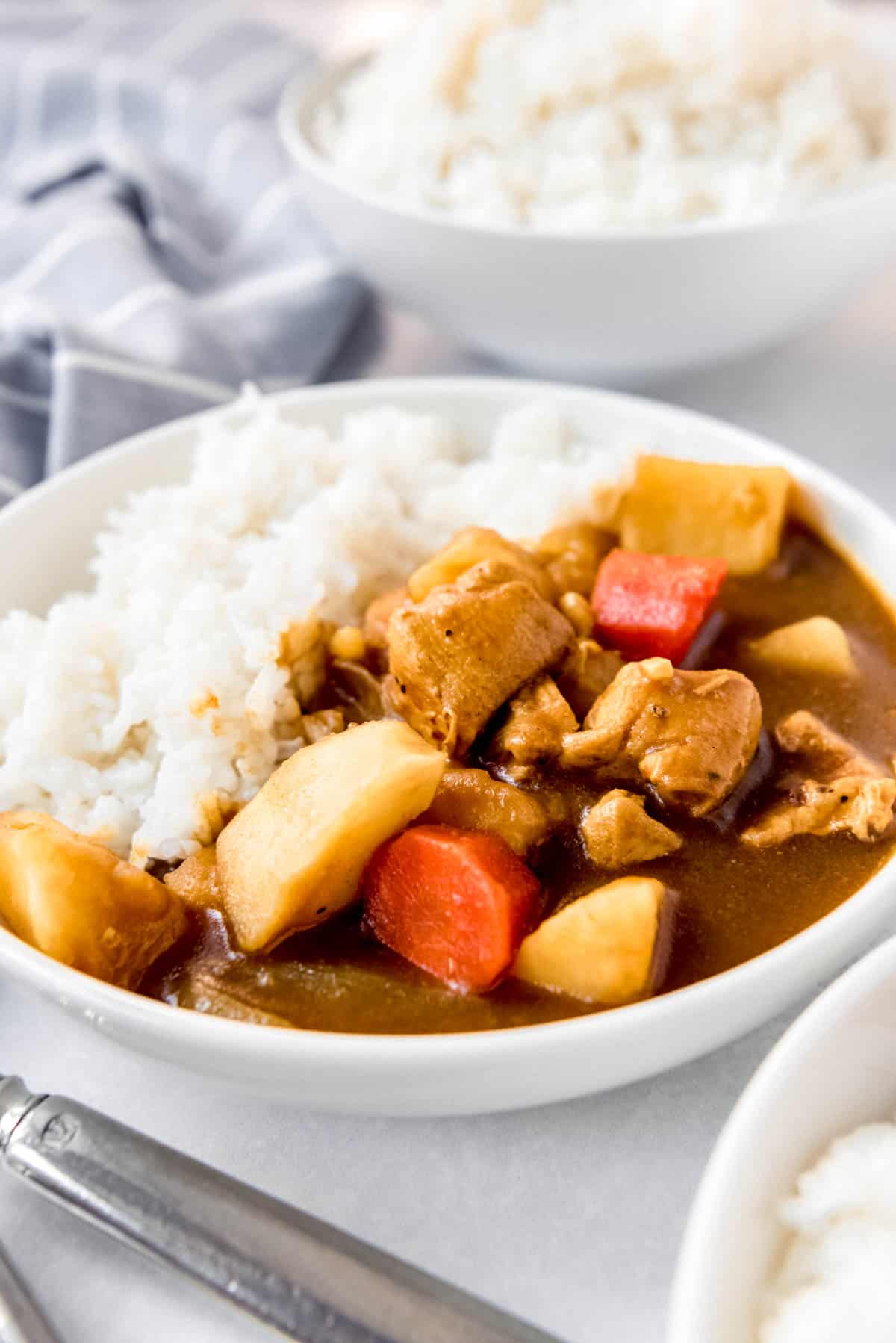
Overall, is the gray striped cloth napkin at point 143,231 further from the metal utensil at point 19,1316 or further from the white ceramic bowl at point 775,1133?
the white ceramic bowl at point 775,1133

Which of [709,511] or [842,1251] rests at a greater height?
[709,511]

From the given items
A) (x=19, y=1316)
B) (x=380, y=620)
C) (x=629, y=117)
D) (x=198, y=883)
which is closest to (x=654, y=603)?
(x=380, y=620)

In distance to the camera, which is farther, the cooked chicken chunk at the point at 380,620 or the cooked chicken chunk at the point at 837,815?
the cooked chicken chunk at the point at 380,620

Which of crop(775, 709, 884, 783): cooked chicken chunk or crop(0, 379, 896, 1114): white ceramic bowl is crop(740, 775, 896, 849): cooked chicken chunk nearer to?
crop(775, 709, 884, 783): cooked chicken chunk

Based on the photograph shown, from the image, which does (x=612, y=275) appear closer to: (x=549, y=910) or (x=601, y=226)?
(x=601, y=226)

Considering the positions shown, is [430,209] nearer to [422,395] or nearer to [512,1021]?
[422,395]

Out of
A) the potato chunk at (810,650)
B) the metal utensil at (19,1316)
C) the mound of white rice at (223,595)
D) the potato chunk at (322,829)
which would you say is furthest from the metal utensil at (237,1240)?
the potato chunk at (810,650)

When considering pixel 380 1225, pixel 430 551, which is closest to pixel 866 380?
pixel 430 551
